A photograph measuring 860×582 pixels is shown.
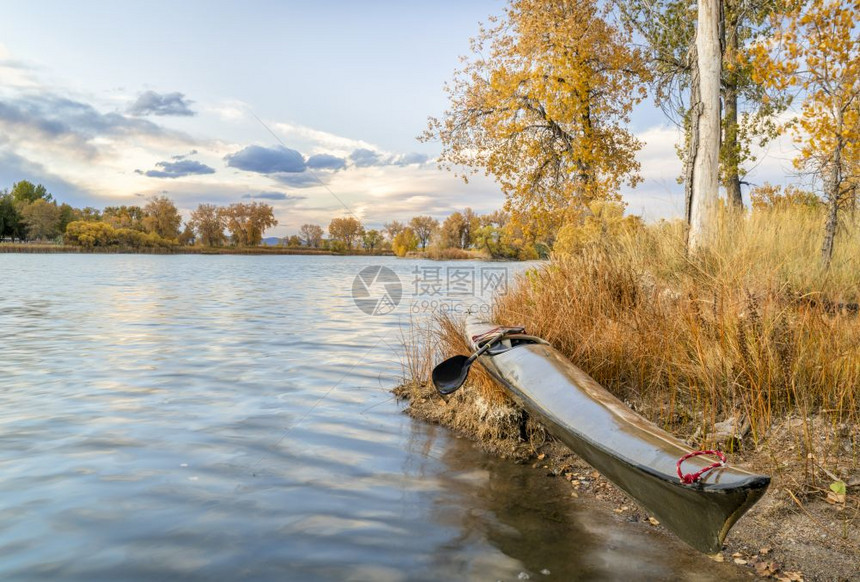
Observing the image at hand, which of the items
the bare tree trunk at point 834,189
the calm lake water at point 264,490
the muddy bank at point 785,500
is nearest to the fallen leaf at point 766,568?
the muddy bank at point 785,500

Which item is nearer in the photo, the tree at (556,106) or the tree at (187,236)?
the tree at (556,106)

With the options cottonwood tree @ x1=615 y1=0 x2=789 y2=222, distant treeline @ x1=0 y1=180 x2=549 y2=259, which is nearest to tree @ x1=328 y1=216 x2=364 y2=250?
distant treeline @ x1=0 y1=180 x2=549 y2=259

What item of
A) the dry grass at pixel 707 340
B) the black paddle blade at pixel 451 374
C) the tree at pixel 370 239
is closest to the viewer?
the dry grass at pixel 707 340

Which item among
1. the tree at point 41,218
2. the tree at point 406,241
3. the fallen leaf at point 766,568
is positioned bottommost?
the fallen leaf at point 766,568

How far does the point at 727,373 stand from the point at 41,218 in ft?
276

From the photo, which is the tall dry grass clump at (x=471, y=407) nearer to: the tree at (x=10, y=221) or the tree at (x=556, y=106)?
the tree at (x=556, y=106)

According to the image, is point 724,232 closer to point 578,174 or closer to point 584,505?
point 584,505

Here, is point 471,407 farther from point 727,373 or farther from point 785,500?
point 785,500

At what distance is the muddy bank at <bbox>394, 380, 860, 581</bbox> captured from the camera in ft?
10.2

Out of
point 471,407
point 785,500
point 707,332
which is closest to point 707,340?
point 707,332

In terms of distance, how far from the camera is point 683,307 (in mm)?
5410

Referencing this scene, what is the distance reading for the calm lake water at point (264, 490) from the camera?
10.8ft

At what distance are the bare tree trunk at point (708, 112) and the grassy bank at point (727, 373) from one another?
171 cm

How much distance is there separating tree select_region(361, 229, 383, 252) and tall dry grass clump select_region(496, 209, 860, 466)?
88.2m
